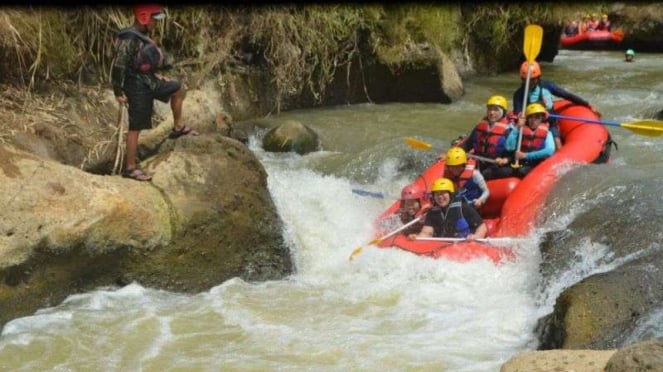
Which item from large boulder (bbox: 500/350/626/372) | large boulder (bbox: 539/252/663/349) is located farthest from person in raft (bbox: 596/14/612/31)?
large boulder (bbox: 500/350/626/372)

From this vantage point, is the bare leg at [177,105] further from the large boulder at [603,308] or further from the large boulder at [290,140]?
the large boulder at [603,308]

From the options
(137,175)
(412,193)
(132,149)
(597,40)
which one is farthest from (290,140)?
(597,40)

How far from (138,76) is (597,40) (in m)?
13.9

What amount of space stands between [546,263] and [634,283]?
98 centimetres

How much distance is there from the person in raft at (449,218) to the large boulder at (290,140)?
2.44 metres

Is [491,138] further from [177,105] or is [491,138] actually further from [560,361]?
[560,361]

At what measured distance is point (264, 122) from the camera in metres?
9.03

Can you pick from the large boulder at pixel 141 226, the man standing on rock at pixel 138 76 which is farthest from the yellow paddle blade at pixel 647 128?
the man standing on rock at pixel 138 76

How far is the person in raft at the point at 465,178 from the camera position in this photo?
6.35 metres

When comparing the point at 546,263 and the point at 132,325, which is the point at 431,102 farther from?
the point at 132,325

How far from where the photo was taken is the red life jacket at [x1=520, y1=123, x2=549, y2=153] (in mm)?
6734

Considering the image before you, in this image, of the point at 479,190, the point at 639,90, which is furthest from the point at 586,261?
the point at 639,90

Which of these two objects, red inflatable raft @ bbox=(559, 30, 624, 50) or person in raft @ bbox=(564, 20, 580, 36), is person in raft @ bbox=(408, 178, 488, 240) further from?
person in raft @ bbox=(564, 20, 580, 36)

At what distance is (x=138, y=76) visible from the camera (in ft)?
19.0
